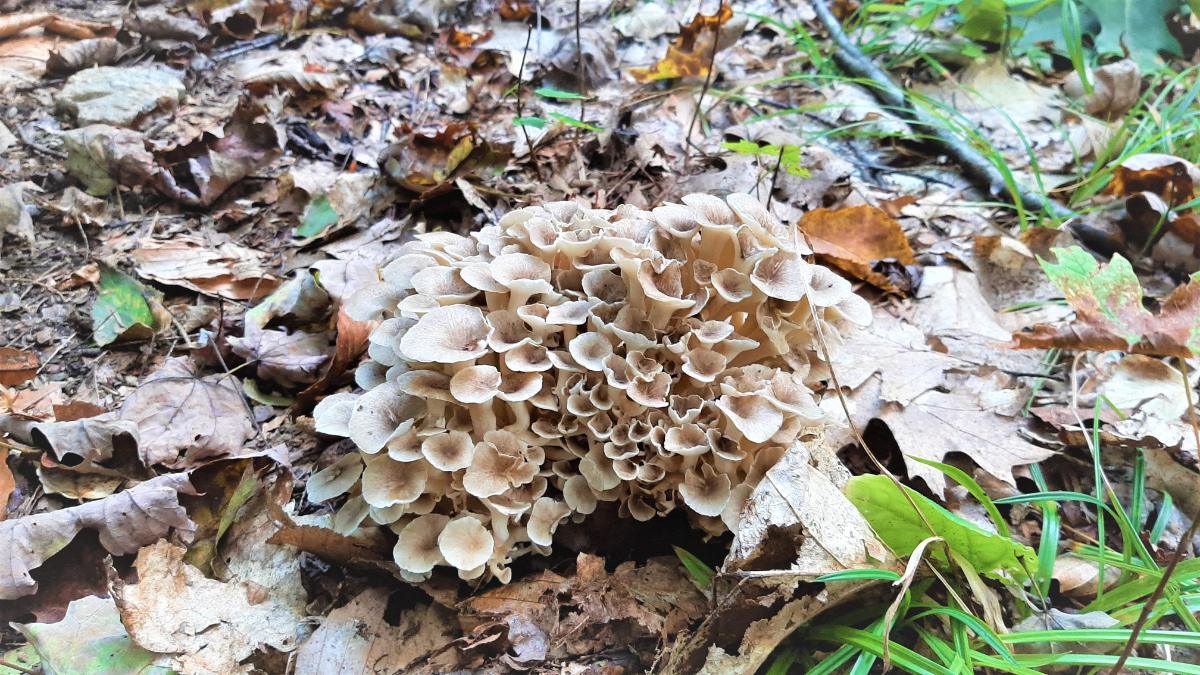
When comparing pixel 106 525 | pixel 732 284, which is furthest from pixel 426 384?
pixel 106 525

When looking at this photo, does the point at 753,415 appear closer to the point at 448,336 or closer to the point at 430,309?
the point at 448,336

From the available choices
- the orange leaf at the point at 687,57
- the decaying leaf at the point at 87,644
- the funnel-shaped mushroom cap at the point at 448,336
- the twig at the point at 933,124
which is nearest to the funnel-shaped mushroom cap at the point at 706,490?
the funnel-shaped mushroom cap at the point at 448,336

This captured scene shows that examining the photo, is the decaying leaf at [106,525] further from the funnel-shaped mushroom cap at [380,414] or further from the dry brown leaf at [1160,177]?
the dry brown leaf at [1160,177]

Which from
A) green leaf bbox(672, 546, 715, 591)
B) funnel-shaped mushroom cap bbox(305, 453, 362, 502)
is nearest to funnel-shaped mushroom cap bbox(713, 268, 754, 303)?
green leaf bbox(672, 546, 715, 591)

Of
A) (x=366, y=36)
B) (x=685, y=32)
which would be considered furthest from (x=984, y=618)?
(x=366, y=36)

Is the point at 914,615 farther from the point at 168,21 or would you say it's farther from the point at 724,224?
the point at 168,21

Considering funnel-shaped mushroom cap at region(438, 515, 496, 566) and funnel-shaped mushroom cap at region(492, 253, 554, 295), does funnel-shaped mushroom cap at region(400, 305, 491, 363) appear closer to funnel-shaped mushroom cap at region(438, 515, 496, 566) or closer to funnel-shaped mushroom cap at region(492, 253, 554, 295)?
funnel-shaped mushroom cap at region(492, 253, 554, 295)
